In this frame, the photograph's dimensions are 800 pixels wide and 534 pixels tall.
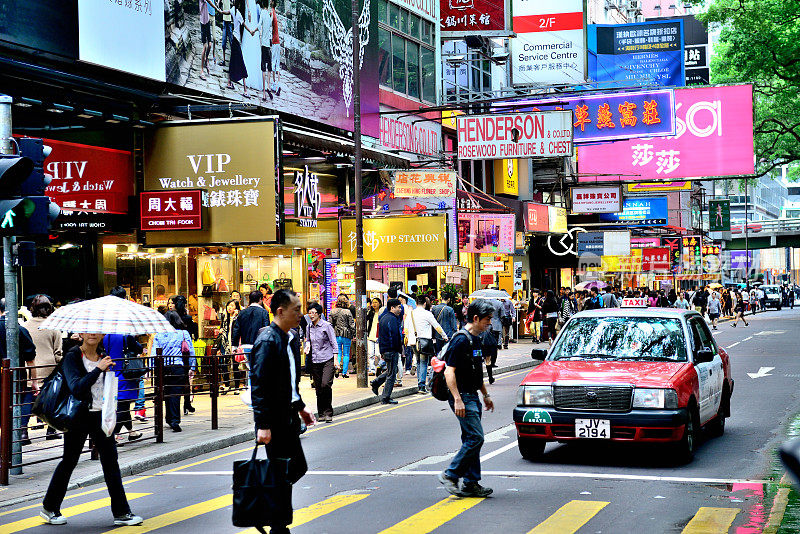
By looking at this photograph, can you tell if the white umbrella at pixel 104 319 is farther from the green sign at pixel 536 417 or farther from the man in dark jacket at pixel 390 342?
the man in dark jacket at pixel 390 342

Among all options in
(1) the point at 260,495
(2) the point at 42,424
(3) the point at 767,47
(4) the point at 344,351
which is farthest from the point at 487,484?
(3) the point at 767,47

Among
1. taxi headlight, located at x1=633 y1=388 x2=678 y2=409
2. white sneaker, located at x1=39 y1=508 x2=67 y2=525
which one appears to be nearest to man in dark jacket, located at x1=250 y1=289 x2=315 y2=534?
white sneaker, located at x1=39 y1=508 x2=67 y2=525

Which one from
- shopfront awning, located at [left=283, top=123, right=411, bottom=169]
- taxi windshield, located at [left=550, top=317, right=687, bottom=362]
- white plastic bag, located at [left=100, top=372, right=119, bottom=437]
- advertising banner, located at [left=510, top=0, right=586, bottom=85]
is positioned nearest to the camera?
white plastic bag, located at [left=100, top=372, right=119, bottom=437]

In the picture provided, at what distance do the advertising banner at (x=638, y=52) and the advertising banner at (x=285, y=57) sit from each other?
15.8 metres

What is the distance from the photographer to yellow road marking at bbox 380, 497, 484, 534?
325 inches

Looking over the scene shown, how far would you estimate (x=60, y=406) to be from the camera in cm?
876

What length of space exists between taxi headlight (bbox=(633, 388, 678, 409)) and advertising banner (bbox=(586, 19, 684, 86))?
29076mm

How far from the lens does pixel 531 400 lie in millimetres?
11227

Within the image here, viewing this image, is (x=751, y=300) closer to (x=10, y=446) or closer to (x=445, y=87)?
(x=445, y=87)

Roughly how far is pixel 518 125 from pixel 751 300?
5883cm

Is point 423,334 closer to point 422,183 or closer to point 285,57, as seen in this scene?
point 422,183

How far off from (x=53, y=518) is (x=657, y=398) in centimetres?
594

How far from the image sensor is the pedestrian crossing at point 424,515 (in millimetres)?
8219

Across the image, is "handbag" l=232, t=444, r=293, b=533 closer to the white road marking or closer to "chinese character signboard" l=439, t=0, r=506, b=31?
the white road marking
